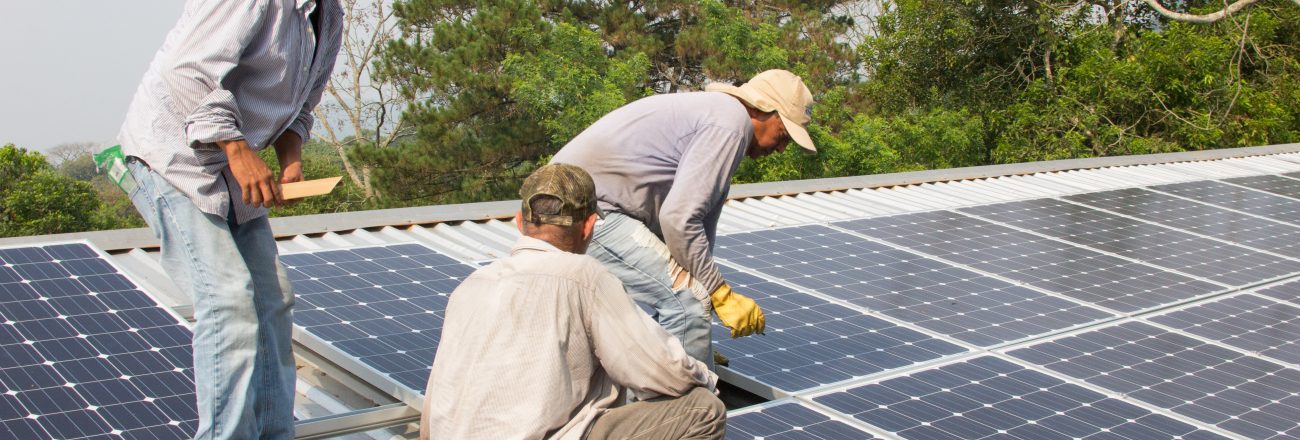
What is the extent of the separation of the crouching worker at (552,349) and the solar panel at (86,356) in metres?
1.54

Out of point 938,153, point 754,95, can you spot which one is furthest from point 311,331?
point 938,153

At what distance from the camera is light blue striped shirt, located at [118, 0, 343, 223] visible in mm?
3643

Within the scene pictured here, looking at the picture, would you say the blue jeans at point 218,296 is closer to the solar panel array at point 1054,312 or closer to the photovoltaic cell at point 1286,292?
the solar panel array at point 1054,312

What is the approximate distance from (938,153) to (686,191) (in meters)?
29.3

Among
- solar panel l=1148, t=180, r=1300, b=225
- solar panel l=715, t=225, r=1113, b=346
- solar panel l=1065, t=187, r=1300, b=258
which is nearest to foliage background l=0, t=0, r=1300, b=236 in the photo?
solar panel l=1148, t=180, r=1300, b=225

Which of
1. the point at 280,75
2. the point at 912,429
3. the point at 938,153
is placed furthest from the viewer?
the point at 938,153

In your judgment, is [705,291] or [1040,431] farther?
[1040,431]

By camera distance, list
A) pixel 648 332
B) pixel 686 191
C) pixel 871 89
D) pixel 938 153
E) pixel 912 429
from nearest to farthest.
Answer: pixel 648 332 → pixel 686 191 → pixel 912 429 → pixel 938 153 → pixel 871 89

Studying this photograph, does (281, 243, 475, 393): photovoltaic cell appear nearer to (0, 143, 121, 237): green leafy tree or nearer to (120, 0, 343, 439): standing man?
(120, 0, 343, 439): standing man

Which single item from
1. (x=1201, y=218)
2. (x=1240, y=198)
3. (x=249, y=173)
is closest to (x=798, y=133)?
(x=249, y=173)

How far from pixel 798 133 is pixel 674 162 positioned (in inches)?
20.1

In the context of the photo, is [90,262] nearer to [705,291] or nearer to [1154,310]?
[705,291]

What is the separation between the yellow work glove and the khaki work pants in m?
1.05

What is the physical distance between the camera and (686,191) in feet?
15.4
